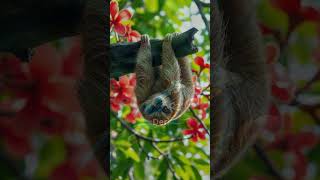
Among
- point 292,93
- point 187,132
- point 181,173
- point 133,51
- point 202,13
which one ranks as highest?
point 202,13

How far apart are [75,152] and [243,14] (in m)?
0.59

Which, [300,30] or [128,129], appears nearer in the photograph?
[300,30]

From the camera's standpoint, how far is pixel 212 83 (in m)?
1.27

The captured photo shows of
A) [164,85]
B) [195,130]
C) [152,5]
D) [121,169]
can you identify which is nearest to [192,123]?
[195,130]

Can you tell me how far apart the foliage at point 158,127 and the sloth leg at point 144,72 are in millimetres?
19

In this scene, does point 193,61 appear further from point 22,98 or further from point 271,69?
point 22,98

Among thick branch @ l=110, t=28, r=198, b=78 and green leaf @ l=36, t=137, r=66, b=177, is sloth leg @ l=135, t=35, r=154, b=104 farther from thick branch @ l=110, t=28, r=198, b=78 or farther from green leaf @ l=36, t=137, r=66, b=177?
green leaf @ l=36, t=137, r=66, b=177

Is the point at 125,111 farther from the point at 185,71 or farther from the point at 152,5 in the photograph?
the point at 152,5

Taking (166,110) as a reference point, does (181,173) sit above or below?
below

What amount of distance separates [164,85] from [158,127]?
12cm

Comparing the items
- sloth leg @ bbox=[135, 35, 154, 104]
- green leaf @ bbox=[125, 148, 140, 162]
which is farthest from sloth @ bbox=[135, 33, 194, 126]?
green leaf @ bbox=[125, 148, 140, 162]

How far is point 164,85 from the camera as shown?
1320 millimetres

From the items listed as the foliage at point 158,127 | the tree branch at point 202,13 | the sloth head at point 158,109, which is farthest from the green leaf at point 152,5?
the sloth head at point 158,109

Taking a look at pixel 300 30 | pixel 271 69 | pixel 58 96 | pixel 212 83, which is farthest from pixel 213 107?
pixel 58 96
